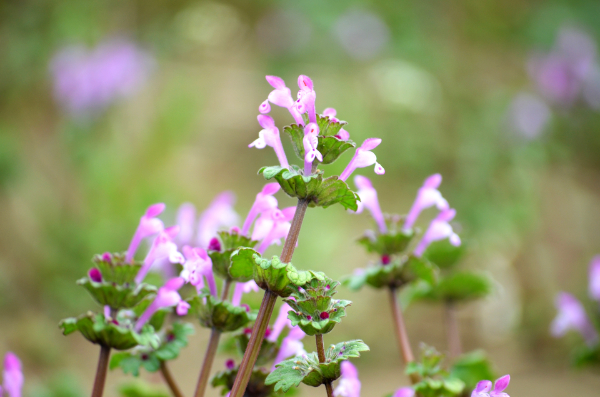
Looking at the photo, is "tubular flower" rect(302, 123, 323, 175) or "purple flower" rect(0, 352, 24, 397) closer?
"tubular flower" rect(302, 123, 323, 175)

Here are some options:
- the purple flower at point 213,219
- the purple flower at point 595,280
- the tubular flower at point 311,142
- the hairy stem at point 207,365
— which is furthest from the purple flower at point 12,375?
the purple flower at point 595,280

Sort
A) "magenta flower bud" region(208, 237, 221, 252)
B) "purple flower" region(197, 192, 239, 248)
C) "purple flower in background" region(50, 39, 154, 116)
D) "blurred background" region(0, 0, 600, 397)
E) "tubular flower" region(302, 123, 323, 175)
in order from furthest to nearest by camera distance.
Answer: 1. "purple flower in background" region(50, 39, 154, 116)
2. "blurred background" region(0, 0, 600, 397)
3. "purple flower" region(197, 192, 239, 248)
4. "magenta flower bud" region(208, 237, 221, 252)
5. "tubular flower" region(302, 123, 323, 175)

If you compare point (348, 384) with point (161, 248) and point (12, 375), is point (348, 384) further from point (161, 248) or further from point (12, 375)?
point (12, 375)

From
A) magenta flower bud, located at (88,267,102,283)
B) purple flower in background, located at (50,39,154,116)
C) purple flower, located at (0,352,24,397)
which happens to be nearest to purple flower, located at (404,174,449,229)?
magenta flower bud, located at (88,267,102,283)

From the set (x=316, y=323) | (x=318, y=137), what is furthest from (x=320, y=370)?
(x=318, y=137)

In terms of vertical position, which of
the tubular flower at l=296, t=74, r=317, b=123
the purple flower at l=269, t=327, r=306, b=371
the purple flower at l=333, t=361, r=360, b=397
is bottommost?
the purple flower at l=333, t=361, r=360, b=397

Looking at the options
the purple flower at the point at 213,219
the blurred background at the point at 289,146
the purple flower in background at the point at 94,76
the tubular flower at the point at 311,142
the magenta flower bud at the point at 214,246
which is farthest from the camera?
the purple flower in background at the point at 94,76

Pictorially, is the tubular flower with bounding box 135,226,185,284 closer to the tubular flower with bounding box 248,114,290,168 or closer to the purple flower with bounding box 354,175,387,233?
the tubular flower with bounding box 248,114,290,168

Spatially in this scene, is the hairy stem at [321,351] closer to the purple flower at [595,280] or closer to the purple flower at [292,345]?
the purple flower at [292,345]
